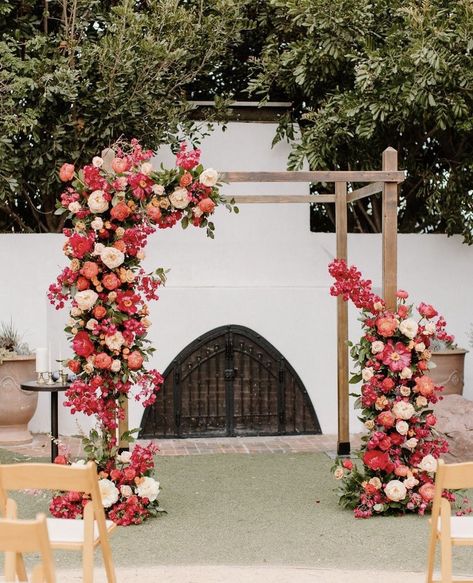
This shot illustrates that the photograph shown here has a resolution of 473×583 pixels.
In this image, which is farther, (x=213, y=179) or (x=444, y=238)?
(x=444, y=238)

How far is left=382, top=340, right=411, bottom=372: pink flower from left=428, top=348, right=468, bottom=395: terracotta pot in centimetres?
321

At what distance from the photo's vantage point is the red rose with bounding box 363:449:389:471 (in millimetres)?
6250

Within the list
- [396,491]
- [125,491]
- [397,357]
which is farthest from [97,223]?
[396,491]

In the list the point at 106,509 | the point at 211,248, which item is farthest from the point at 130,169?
the point at 211,248

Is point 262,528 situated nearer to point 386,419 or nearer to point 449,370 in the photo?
point 386,419

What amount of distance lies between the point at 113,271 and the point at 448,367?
466 centimetres

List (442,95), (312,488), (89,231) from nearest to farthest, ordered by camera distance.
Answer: (89,231) < (312,488) < (442,95)

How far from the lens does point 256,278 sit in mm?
9867

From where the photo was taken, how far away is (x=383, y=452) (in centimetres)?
635

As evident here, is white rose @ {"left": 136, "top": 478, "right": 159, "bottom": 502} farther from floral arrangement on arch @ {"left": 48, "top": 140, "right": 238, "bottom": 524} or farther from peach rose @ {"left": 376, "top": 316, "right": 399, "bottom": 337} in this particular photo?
peach rose @ {"left": 376, "top": 316, "right": 399, "bottom": 337}

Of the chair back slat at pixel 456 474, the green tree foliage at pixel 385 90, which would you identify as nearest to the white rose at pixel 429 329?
the chair back slat at pixel 456 474

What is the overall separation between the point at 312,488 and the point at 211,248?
11.1ft

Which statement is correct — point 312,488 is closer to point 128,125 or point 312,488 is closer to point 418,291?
point 418,291

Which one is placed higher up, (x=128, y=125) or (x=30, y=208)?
(x=128, y=125)
